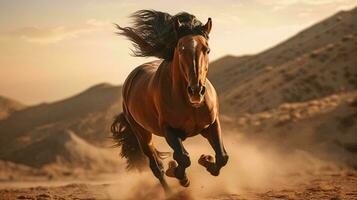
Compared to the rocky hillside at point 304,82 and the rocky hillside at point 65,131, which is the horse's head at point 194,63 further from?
the rocky hillside at point 304,82

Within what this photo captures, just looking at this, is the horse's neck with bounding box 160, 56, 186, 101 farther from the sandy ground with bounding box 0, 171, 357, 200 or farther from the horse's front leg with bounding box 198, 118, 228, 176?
the sandy ground with bounding box 0, 171, 357, 200

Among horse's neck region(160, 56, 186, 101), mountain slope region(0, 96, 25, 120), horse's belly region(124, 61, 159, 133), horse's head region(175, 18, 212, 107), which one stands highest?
horse's head region(175, 18, 212, 107)

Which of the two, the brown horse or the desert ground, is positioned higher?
the brown horse

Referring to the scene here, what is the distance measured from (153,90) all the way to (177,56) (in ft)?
3.38

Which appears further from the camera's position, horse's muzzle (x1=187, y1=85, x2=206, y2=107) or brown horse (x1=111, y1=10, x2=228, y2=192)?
brown horse (x1=111, y1=10, x2=228, y2=192)

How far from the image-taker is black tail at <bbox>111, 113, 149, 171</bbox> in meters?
10.9

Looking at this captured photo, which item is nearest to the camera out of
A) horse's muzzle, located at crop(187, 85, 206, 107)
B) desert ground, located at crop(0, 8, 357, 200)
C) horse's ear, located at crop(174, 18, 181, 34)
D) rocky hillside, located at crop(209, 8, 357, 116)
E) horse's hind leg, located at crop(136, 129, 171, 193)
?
horse's muzzle, located at crop(187, 85, 206, 107)

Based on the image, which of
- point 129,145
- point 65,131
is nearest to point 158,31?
point 129,145

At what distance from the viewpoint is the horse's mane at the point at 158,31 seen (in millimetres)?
6945

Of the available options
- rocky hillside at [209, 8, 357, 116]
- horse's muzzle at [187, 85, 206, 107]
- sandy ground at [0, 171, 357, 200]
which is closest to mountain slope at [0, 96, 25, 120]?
rocky hillside at [209, 8, 357, 116]

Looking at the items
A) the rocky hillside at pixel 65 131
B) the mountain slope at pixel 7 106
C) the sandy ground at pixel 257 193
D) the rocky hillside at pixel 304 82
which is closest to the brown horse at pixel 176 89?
the sandy ground at pixel 257 193

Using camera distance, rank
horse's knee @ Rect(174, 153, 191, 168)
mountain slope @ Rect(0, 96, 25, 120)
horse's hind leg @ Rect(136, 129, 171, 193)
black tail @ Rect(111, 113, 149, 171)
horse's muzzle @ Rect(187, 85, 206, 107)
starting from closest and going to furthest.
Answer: horse's muzzle @ Rect(187, 85, 206, 107) → horse's knee @ Rect(174, 153, 191, 168) → horse's hind leg @ Rect(136, 129, 171, 193) → black tail @ Rect(111, 113, 149, 171) → mountain slope @ Rect(0, 96, 25, 120)

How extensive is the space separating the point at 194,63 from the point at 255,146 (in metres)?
16.0

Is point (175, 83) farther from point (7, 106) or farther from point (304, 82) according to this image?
point (7, 106)
